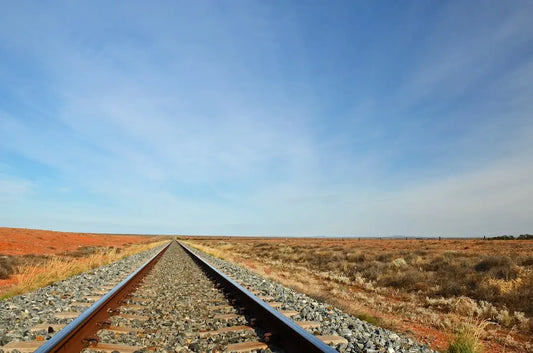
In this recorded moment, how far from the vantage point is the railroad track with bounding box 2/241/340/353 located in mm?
4016

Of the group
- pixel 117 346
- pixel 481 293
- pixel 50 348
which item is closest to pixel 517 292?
pixel 481 293

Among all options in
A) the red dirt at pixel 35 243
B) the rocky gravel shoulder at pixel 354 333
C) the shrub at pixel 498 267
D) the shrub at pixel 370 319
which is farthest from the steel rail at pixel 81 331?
the red dirt at pixel 35 243

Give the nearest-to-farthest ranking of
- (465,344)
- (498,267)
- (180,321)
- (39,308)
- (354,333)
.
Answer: (465,344)
(354,333)
(180,321)
(39,308)
(498,267)

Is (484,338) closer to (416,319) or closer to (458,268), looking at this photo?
(416,319)

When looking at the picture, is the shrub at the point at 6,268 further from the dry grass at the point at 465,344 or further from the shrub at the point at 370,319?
the dry grass at the point at 465,344

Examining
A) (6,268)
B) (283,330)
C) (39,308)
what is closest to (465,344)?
(283,330)

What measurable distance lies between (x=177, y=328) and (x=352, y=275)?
47.5 feet

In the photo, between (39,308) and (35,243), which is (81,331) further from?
(35,243)

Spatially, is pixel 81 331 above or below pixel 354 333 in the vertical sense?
above

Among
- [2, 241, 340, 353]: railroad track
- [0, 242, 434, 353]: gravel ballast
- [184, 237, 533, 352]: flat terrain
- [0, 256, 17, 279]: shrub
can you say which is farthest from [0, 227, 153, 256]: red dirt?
[2, 241, 340, 353]: railroad track

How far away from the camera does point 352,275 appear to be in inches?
712

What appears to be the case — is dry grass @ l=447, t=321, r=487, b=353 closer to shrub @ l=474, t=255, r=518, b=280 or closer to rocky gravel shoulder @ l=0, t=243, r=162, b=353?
rocky gravel shoulder @ l=0, t=243, r=162, b=353

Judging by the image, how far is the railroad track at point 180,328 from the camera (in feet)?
13.2

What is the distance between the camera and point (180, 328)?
16.8ft
